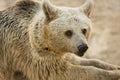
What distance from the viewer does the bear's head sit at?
10148 mm

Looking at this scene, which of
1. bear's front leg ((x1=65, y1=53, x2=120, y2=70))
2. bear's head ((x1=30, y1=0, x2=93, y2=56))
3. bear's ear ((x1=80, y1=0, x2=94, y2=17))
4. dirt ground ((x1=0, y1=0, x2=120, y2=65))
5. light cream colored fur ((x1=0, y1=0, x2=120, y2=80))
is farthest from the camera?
dirt ground ((x1=0, y1=0, x2=120, y2=65))

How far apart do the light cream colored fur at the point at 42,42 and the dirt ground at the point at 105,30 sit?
500cm

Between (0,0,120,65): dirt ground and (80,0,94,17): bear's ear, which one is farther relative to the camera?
(0,0,120,65): dirt ground

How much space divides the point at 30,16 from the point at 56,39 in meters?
0.81

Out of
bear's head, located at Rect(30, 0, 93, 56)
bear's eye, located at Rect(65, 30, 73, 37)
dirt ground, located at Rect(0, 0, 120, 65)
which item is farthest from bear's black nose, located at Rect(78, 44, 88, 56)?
dirt ground, located at Rect(0, 0, 120, 65)

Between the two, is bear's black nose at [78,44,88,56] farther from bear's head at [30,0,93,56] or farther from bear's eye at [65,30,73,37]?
bear's eye at [65,30,73,37]

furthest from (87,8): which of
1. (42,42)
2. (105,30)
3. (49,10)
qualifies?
(105,30)

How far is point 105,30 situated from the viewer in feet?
Result: 59.1

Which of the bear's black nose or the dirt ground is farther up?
the bear's black nose

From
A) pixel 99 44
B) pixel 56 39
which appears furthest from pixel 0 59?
pixel 99 44

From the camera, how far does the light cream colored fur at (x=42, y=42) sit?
10.3 m

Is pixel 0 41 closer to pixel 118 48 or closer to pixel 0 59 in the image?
pixel 0 59

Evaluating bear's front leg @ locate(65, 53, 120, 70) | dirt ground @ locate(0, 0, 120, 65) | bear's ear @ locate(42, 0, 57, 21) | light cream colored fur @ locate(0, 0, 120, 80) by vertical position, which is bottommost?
dirt ground @ locate(0, 0, 120, 65)

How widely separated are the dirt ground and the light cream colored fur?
16.4 feet
